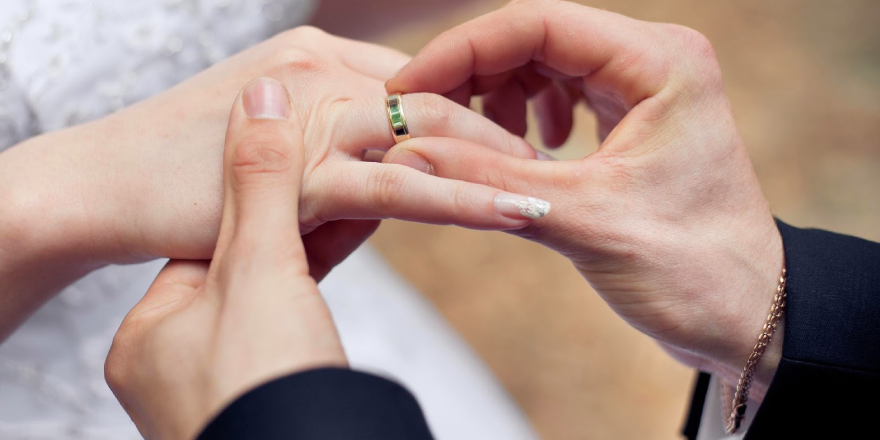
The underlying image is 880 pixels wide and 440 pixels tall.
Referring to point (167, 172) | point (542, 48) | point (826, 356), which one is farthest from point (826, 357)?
point (167, 172)

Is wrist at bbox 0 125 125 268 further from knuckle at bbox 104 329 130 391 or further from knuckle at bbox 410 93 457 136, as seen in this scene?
knuckle at bbox 410 93 457 136

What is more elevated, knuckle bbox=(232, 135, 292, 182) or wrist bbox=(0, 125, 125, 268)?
knuckle bbox=(232, 135, 292, 182)

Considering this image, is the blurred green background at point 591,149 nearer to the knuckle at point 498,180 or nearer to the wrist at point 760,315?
the knuckle at point 498,180

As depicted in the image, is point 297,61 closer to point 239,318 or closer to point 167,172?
point 167,172

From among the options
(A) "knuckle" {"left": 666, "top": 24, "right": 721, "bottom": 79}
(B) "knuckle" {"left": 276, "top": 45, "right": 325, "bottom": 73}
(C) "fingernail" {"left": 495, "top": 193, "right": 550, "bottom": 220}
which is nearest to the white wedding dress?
(B) "knuckle" {"left": 276, "top": 45, "right": 325, "bottom": 73}

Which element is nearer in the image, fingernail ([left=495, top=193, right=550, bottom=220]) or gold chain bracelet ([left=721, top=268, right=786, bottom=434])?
fingernail ([left=495, top=193, right=550, bottom=220])

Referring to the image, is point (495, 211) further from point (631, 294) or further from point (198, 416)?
point (198, 416)

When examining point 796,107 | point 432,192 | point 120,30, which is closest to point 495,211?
point 432,192

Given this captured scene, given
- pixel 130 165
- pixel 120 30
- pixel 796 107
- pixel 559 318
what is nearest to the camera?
pixel 130 165
